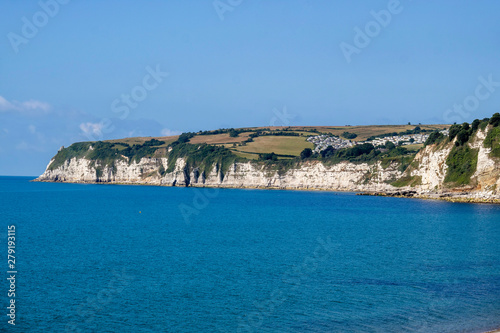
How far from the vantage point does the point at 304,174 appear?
107500 mm

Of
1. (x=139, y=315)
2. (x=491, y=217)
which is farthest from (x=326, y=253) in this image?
(x=491, y=217)

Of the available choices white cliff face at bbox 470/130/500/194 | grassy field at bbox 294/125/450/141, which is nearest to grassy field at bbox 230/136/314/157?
grassy field at bbox 294/125/450/141

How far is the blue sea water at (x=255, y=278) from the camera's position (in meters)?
16.1

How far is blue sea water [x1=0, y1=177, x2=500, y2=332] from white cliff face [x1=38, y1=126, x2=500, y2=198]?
2501 cm

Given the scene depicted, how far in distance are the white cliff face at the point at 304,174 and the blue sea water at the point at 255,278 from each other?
25.0 metres

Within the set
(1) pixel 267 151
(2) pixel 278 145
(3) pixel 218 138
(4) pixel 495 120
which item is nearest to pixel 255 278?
(4) pixel 495 120

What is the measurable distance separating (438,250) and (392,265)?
19.9 feet

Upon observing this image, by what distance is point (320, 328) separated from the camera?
15422 mm

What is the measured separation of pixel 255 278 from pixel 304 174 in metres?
86.8

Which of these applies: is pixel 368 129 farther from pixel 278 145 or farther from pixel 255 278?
pixel 255 278

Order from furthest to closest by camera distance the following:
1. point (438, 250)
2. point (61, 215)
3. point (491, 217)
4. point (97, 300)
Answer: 1. point (61, 215)
2. point (491, 217)
3. point (438, 250)
4. point (97, 300)

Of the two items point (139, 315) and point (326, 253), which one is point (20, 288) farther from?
point (326, 253)

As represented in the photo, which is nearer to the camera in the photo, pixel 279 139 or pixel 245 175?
pixel 245 175

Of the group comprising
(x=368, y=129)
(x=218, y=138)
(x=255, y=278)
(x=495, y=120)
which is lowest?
(x=255, y=278)
